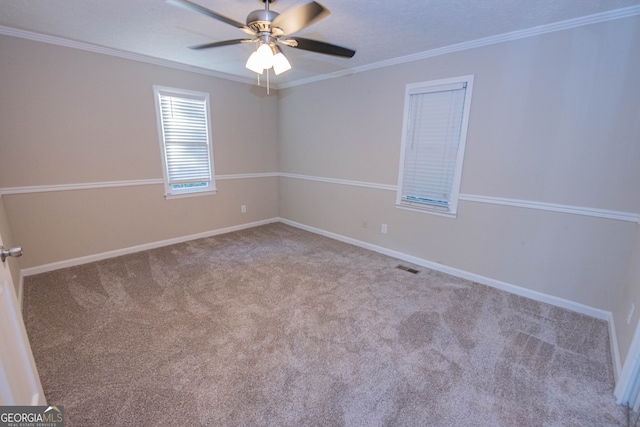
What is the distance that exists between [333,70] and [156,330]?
3.49 meters

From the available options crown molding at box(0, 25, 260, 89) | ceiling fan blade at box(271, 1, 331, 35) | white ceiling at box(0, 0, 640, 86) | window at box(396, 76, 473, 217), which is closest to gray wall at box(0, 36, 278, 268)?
crown molding at box(0, 25, 260, 89)

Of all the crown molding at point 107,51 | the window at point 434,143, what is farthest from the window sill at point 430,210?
the crown molding at point 107,51

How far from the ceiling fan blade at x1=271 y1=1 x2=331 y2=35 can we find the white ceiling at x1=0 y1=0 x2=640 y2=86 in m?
0.42

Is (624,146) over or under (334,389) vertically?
over

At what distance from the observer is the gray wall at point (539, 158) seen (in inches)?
81.9

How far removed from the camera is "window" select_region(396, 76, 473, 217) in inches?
111

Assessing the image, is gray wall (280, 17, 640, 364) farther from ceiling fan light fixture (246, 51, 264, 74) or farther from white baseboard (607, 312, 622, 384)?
ceiling fan light fixture (246, 51, 264, 74)

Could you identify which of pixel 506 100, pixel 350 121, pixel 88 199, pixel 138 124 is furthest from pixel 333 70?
pixel 88 199

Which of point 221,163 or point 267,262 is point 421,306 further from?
point 221,163

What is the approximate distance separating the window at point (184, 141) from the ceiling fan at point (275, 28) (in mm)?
1889

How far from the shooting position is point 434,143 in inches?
120

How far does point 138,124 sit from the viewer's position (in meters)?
3.35

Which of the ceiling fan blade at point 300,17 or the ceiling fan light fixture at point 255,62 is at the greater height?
the ceiling fan blade at point 300,17

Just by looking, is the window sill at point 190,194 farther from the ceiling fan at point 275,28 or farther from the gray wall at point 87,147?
the ceiling fan at point 275,28
